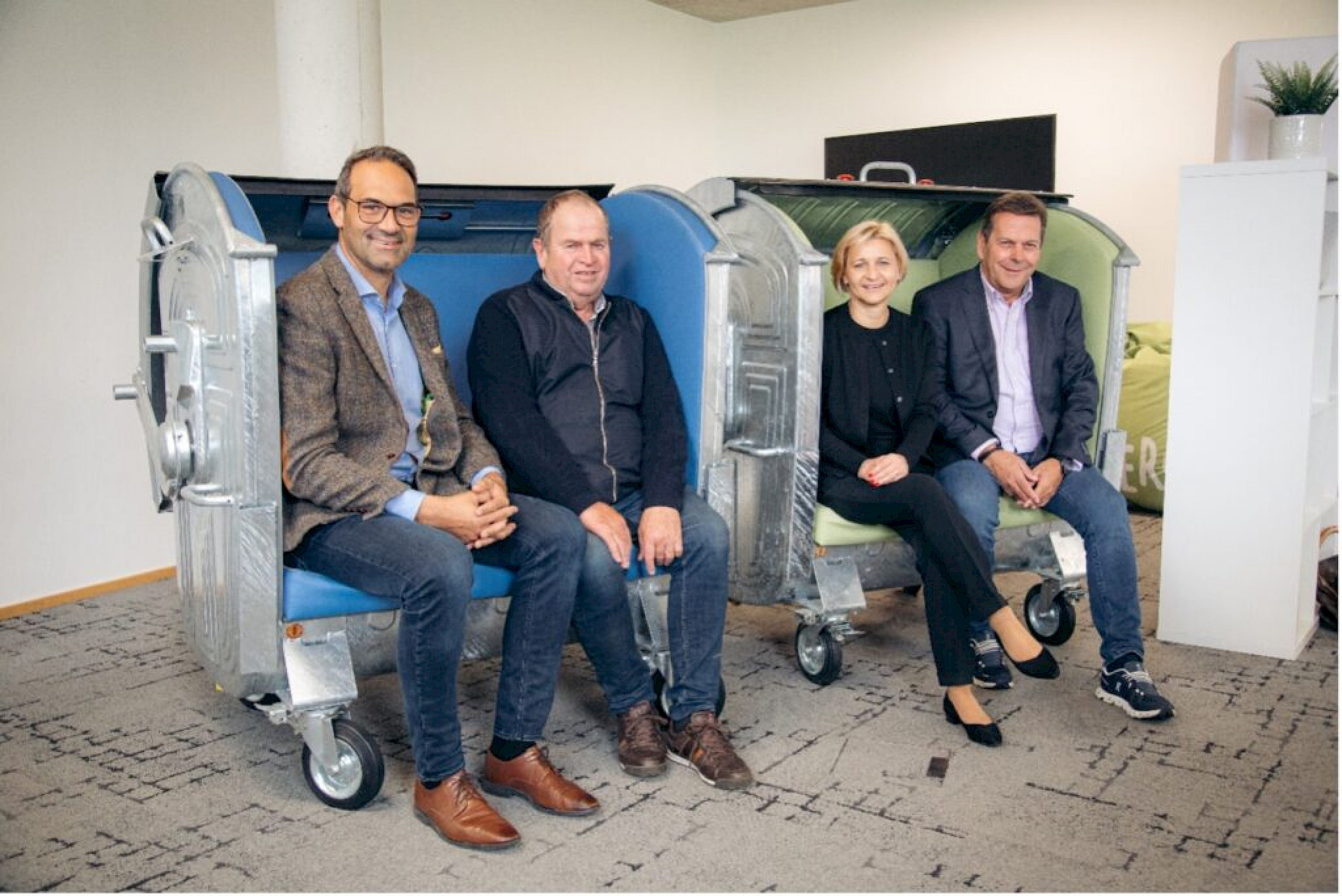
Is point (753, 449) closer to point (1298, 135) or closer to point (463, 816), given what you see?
point (463, 816)

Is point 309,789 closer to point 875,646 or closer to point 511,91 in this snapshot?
point 875,646

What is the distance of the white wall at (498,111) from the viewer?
12.3 ft

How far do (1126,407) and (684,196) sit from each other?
115 inches

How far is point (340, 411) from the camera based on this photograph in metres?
2.29

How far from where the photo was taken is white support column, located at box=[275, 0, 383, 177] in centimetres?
349

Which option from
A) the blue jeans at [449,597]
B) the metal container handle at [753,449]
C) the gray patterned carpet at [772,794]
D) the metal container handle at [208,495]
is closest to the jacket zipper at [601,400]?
the blue jeans at [449,597]

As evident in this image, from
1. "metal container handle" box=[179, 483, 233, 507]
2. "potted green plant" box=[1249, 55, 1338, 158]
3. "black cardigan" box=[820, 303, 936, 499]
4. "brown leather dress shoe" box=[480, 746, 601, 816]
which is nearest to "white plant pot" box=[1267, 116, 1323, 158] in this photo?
"potted green plant" box=[1249, 55, 1338, 158]

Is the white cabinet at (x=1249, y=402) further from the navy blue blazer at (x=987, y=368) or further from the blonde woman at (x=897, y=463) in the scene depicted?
the blonde woman at (x=897, y=463)

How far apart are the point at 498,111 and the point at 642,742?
12.5 feet

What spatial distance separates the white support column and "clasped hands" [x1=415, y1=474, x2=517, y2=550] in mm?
1621

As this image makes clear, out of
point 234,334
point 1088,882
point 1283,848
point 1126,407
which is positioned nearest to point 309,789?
point 234,334

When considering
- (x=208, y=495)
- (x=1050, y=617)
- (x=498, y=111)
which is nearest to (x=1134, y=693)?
(x=1050, y=617)

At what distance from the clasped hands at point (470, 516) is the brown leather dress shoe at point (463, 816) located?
41cm

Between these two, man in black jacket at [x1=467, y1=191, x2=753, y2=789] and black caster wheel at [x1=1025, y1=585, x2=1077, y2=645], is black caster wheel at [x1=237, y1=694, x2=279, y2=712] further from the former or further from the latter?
black caster wheel at [x1=1025, y1=585, x2=1077, y2=645]
